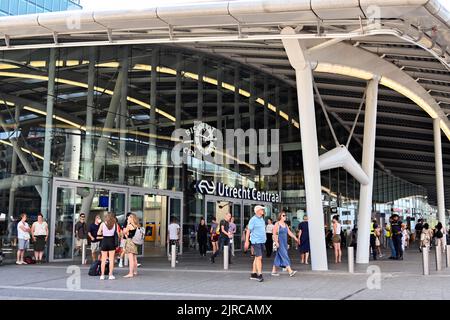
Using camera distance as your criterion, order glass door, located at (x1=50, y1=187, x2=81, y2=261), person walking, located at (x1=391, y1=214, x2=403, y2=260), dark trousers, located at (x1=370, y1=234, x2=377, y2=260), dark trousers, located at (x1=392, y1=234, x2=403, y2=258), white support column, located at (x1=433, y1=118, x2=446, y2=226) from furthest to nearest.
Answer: white support column, located at (x1=433, y1=118, x2=446, y2=226)
dark trousers, located at (x1=370, y1=234, x2=377, y2=260)
dark trousers, located at (x1=392, y1=234, x2=403, y2=258)
person walking, located at (x1=391, y1=214, x2=403, y2=260)
glass door, located at (x1=50, y1=187, x2=81, y2=261)

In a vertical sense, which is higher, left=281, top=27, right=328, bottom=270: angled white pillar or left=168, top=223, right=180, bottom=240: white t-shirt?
left=281, top=27, right=328, bottom=270: angled white pillar

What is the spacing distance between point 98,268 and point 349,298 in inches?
245

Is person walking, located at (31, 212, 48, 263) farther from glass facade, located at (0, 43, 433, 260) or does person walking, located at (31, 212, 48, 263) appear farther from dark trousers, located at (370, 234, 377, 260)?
dark trousers, located at (370, 234, 377, 260)

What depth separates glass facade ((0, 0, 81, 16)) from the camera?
4434cm

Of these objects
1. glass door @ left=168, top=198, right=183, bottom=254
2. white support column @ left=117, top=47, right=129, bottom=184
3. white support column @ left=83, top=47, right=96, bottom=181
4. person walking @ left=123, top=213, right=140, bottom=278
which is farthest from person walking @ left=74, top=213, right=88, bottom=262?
glass door @ left=168, top=198, right=183, bottom=254

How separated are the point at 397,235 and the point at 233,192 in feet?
27.0

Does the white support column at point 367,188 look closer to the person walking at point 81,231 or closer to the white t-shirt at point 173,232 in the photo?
the white t-shirt at point 173,232


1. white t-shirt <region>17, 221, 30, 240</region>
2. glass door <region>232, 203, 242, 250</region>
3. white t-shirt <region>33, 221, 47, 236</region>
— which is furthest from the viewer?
glass door <region>232, 203, 242, 250</region>

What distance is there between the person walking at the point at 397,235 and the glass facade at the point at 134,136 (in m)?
7.97

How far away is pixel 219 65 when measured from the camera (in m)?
24.4

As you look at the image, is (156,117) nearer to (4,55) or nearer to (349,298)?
(4,55)

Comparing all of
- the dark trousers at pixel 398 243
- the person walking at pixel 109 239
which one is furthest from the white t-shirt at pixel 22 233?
the dark trousers at pixel 398 243

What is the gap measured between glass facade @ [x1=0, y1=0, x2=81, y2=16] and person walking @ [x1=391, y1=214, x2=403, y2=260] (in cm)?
3695

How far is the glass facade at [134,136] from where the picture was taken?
1623cm
